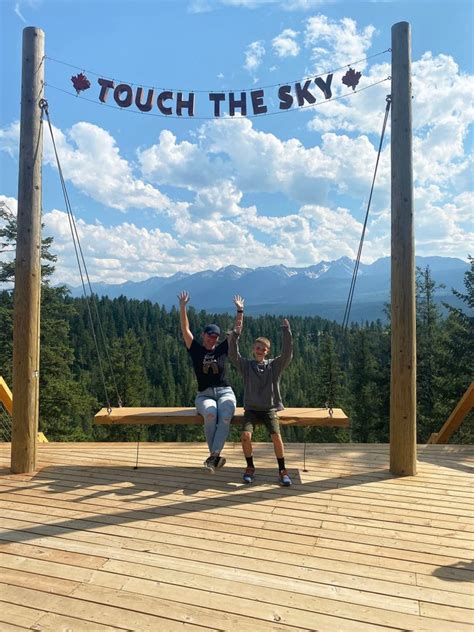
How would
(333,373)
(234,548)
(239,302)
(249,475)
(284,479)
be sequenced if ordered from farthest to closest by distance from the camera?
(333,373) → (239,302) → (249,475) → (284,479) → (234,548)

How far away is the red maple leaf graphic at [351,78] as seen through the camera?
17.2 feet

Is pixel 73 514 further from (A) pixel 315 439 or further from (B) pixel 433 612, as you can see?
(A) pixel 315 439

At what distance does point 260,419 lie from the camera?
4.68 meters

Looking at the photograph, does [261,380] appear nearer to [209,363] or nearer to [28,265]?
[209,363]

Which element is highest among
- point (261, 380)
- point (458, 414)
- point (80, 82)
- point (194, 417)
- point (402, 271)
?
point (80, 82)

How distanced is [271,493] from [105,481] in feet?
5.28

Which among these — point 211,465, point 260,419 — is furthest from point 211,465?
point 260,419

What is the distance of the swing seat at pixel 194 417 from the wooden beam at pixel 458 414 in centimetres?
175

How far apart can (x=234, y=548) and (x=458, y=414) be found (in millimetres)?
4000

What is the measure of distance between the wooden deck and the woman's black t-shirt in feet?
3.00

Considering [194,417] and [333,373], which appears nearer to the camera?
[194,417]

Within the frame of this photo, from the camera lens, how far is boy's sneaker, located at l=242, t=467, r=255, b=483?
172 inches

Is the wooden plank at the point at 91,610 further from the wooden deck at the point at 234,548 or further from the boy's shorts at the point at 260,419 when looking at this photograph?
the boy's shorts at the point at 260,419

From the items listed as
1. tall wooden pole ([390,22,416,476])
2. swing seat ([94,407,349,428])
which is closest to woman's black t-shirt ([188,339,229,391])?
swing seat ([94,407,349,428])
